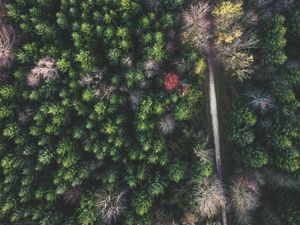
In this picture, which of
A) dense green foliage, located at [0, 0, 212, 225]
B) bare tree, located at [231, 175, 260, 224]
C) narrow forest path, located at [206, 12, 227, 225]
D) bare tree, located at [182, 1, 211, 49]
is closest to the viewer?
dense green foliage, located at [0, 0, 212, 225]

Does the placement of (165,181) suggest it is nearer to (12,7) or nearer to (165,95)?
(165,95)

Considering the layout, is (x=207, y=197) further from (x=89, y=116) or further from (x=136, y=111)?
(x=89, y=116)

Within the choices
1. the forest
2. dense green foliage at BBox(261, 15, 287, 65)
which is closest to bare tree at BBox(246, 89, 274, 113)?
the forest

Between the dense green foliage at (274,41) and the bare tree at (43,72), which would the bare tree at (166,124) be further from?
the dense green foliage at (274,41)

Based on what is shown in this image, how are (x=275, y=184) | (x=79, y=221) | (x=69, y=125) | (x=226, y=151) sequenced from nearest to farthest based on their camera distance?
(x=79, y=221) < (x=69, y=125) < (x=275, y=184) < (x=226, y=151)

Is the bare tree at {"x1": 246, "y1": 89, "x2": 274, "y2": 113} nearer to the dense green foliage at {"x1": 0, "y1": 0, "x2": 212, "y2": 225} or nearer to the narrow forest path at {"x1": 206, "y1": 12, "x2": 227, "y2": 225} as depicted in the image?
the narrow forest path at {"x1": 206, "y1": 12, "x2": 227, "y2": 225}

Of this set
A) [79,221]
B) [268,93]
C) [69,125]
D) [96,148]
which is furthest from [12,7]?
[268,93]

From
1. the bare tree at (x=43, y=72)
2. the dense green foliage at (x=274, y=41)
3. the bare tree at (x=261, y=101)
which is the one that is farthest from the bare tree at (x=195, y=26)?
the bare tree at (x=43, y=72)

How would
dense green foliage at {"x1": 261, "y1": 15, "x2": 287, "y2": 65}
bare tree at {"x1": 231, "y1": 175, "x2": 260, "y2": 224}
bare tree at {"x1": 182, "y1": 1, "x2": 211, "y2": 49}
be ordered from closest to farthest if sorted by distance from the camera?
dense green foliage at {"x1": 261, "y1": 15, "x2": 287, "y2": 65} → bare tree at {"x1": 182, "y1": 1, "x2": 211, "y2": 49} → bare tree at {"x1": 231, "y1": 175, "x2": 260, "y2": 224}
